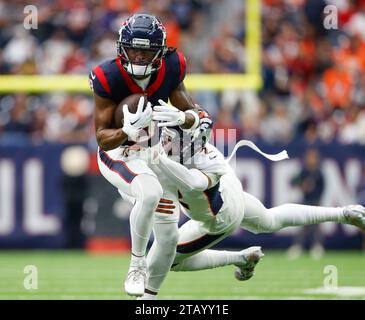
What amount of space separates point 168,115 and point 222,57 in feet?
17.9

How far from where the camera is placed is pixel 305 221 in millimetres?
5996

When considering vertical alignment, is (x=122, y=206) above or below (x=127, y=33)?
below

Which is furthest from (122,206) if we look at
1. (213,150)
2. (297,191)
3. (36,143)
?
(213,150)

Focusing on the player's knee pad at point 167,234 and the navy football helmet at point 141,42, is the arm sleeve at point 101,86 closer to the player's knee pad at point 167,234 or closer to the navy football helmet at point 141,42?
the navy football helmet at point 141,42

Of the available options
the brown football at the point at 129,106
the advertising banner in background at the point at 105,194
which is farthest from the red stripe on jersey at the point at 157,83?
the advertising banner in background at the point at 105,194

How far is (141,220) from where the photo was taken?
5406 mm

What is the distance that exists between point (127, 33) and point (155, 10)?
5.67 m

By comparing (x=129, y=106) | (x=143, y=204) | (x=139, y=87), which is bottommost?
(x=143, y=204)

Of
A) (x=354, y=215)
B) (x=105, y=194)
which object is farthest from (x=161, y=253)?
(x=105, y=194)

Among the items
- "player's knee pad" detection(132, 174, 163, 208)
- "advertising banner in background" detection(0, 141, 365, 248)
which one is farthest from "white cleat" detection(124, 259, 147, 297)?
"advertising banner in background" detection(0, 141, 365, 248)

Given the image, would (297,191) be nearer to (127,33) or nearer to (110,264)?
(110,264)

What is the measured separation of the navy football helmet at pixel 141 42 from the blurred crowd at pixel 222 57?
17.0ft

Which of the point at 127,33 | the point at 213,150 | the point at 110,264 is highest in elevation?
the point at 127,33

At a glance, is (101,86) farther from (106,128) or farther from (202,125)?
(202,125)
